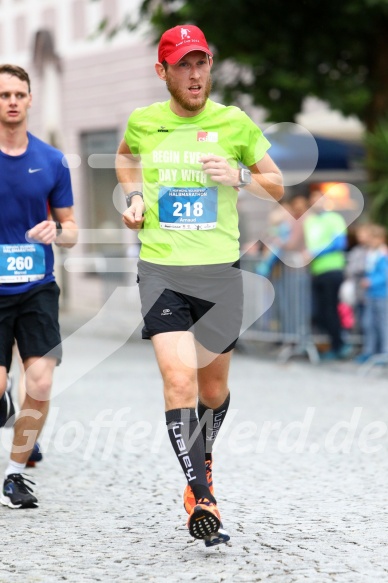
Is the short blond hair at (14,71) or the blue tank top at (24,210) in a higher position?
the short blond hair at (14,71)

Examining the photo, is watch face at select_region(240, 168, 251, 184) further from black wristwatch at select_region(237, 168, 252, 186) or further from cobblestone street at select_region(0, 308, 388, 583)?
cobblestone street at select_region(0, 308, 388, 583)

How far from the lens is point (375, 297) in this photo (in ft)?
41.0

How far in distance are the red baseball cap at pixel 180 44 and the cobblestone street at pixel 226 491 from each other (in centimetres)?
200

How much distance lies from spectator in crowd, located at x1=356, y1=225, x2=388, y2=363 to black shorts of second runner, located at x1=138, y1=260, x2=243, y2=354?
7268 mm

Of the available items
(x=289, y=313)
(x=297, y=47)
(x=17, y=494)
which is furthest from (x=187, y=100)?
(x=297, y=47)

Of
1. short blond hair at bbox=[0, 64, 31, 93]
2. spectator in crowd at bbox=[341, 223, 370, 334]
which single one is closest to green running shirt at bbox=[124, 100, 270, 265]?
short blond hair at bbox=[0, 64, 31, 93]

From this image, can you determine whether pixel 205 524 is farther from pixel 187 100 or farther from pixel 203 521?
pixel 187 100

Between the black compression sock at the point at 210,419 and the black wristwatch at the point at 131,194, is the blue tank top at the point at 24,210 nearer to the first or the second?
the black wristwatch at the point at 131,194

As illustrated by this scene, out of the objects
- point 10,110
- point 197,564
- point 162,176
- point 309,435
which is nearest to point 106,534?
point 197,564

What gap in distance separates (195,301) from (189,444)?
648mm

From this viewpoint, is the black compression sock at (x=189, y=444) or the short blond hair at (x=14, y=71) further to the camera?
the short blond hair at (x=14, y=71)

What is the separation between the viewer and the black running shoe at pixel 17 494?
5863 millimetres

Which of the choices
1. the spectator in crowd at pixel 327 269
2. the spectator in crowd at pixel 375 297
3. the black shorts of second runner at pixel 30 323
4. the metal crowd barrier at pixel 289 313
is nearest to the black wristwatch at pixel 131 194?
the black shorts of second runner at pixel 30 323

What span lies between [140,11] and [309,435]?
878 cm
